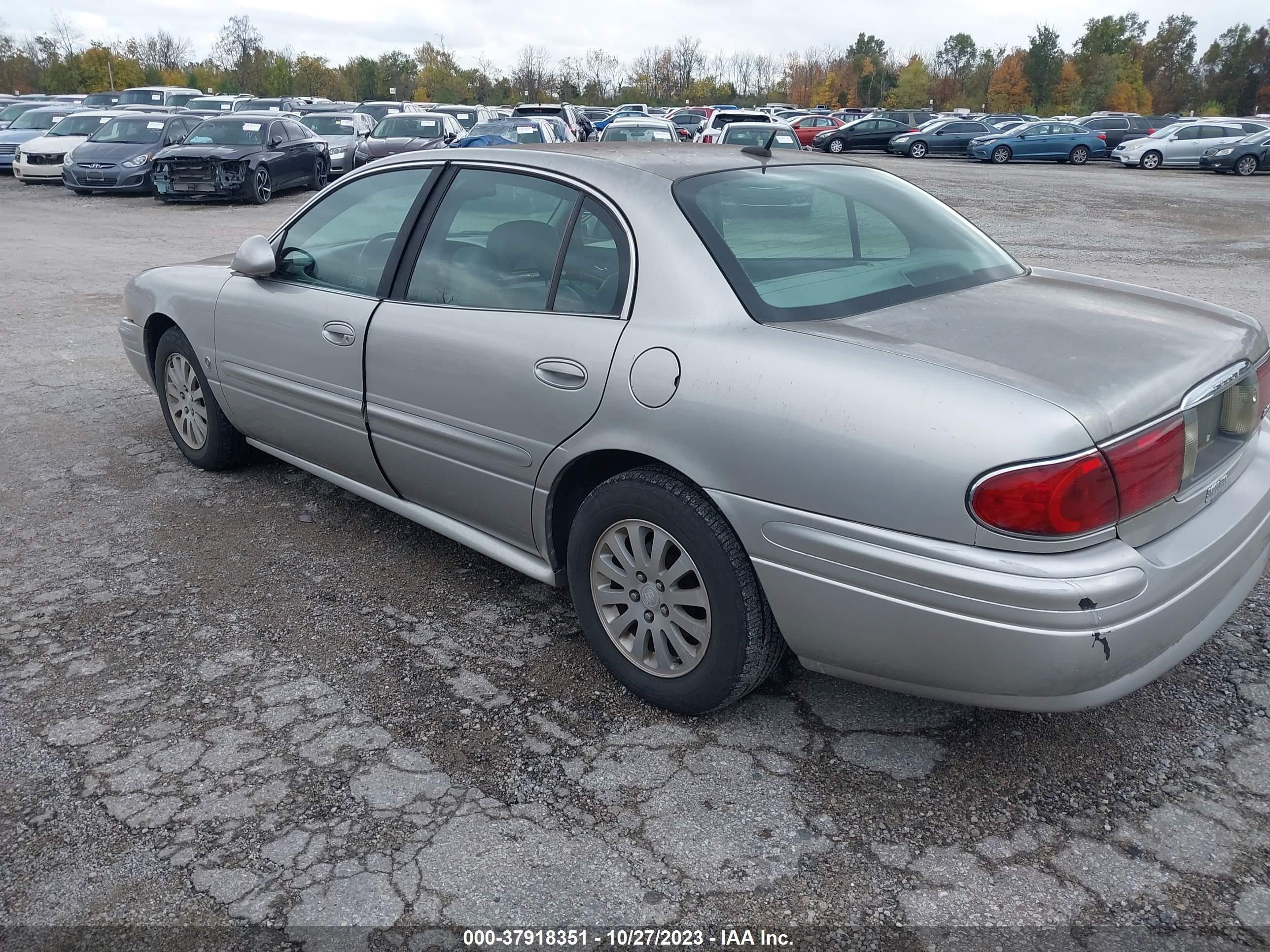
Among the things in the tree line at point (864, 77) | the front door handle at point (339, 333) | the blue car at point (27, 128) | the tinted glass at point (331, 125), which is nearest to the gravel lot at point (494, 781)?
the front door handle at point (339, 333)

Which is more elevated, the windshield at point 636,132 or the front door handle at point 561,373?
the windshield at point 636,132

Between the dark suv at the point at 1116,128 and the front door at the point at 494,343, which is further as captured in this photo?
the dark suv at the point at 1116,128

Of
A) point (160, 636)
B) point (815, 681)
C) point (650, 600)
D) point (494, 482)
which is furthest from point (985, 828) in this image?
point (160, 636)

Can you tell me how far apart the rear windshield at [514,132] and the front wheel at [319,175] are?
2853 mm

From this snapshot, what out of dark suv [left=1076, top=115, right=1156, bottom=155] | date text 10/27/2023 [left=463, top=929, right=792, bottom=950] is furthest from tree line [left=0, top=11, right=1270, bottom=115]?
date text 10/27/2023 [left=463, top=929, right=792, bottom=950]

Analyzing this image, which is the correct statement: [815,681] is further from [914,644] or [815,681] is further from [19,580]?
[19,580]

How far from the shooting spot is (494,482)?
3.32m

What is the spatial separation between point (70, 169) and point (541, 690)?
19.7m

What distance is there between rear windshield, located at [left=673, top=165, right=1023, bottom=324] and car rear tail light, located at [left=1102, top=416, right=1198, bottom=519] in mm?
819

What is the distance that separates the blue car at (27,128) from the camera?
75.0 ft

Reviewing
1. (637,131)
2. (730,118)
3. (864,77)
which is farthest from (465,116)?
(864,77)

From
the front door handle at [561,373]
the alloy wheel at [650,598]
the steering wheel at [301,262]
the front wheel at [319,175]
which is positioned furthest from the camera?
the front wheel at [319,175]

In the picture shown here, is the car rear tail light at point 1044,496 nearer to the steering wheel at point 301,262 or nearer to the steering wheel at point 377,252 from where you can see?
the steering wheel at point 377,252

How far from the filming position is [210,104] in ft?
104
